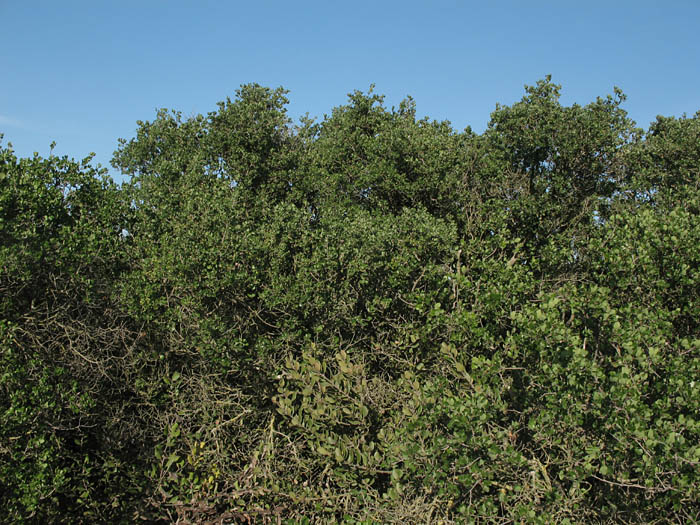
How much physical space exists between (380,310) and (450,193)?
5724 millimetres

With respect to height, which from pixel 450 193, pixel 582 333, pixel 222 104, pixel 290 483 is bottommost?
pixel 290 483

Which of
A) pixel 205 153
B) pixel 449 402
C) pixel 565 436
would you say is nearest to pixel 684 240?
pixel 565 436

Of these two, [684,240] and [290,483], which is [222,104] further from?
[684,240]

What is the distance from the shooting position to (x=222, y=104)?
17.1 meters

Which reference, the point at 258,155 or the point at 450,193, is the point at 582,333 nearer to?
the point at 450,193

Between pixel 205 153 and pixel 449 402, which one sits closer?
pixel 449 402

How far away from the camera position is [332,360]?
11.4m

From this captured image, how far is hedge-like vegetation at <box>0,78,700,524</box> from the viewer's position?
27.4ft

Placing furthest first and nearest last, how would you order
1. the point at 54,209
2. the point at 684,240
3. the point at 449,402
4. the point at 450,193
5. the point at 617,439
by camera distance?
the point at 450,193, the point at 54,209, the point at 684,240, the point at 449,402, the point at 617,439

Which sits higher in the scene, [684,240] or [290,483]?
[684,240]

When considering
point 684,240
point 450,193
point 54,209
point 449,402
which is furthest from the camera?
point 450,193

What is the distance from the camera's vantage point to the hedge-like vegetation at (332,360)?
8359mm

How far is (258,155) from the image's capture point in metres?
16.3

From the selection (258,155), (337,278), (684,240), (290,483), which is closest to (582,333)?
(684,240)
